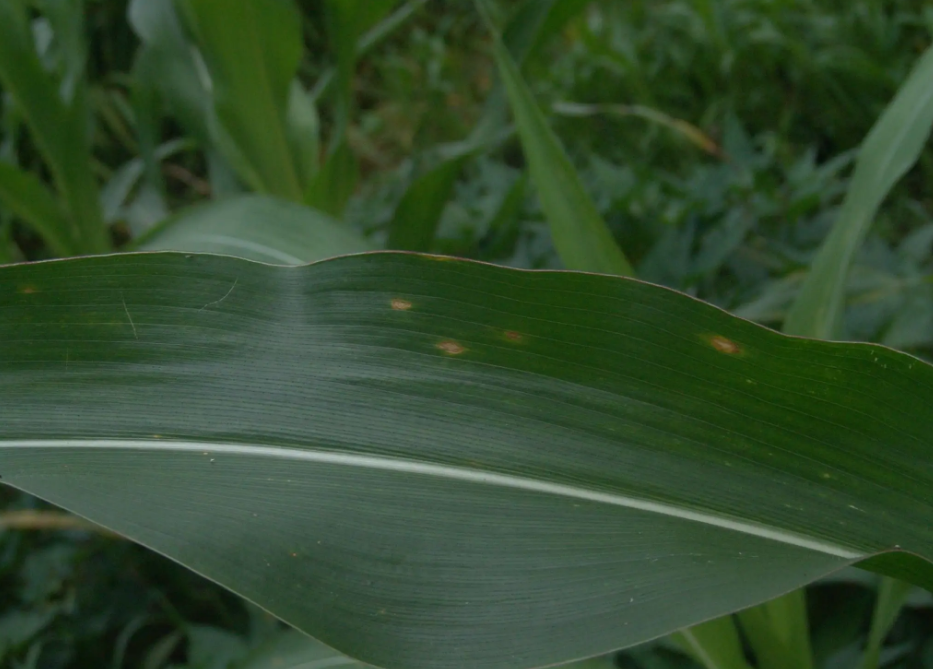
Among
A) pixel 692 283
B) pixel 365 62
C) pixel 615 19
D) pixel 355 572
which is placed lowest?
pixel 355 572

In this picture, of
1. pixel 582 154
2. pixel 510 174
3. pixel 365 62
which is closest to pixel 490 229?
pixel 510 174

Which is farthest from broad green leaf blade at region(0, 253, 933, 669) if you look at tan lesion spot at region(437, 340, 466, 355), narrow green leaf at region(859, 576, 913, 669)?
narrow green leaf at region(859, 576, 913, 669)

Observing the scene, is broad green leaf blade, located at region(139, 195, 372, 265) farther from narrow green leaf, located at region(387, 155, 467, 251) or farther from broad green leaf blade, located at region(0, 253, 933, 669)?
broad green leaf blade, located at region(0, 253, 933, 669)

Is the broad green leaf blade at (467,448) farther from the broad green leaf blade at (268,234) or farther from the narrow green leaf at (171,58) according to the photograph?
the narrow green leaf at (171,58)

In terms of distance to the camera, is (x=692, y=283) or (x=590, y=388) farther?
(x=692, y=283)

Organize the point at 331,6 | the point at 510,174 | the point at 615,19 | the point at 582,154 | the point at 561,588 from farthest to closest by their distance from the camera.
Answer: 1. the point at 615,19
2. the point at 582,154
3. the point at 510,174
4. the point at 331,6
5. the point at 561,588

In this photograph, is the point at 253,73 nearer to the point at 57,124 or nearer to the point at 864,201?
the point at 57,124

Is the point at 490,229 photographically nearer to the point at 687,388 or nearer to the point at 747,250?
the point at 747,250
